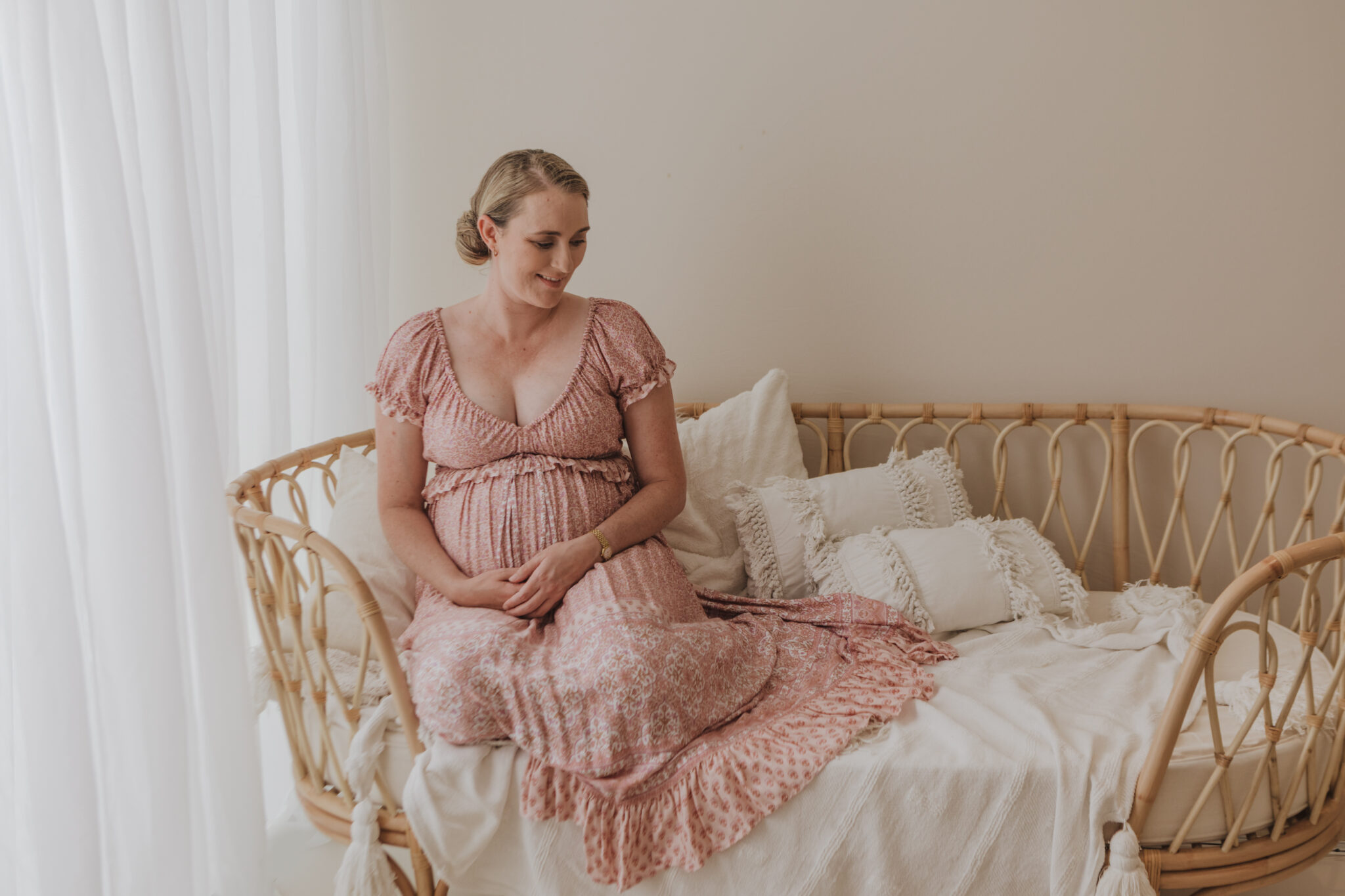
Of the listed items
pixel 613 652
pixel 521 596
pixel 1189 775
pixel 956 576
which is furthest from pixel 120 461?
pixel 1189 775

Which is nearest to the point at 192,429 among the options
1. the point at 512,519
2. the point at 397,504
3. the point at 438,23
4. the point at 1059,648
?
the point at 397,504

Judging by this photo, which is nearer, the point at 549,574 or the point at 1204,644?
the point at 1204,644

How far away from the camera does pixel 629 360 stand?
1683 mm

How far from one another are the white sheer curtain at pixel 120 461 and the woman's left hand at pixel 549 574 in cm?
43

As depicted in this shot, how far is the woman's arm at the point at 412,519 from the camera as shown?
153 cm

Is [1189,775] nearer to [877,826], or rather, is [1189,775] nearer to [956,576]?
[877,826]

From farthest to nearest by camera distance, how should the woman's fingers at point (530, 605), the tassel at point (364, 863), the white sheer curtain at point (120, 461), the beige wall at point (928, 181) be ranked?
1. the beige wall at point (928, 181)
2. the woman's fingers at point (530, 605)
3. the tassel at point (364, 863)
4. the white sheer curtain at point (120, 461)

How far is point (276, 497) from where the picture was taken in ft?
6.23

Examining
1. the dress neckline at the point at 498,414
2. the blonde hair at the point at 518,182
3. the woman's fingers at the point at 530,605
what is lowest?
the woman's fingers at the point at 530,605

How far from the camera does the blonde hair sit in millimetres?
1568

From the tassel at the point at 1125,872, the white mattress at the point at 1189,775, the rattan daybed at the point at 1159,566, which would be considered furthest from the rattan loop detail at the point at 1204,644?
the tassel at the point at 1125,872

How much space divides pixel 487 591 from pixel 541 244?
0.57 metres

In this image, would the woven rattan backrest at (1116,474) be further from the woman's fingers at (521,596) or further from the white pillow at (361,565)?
the woman's fingers at (521,596)

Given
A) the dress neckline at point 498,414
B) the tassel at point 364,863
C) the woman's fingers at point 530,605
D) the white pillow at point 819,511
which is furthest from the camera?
the white pillow at point 819,511
